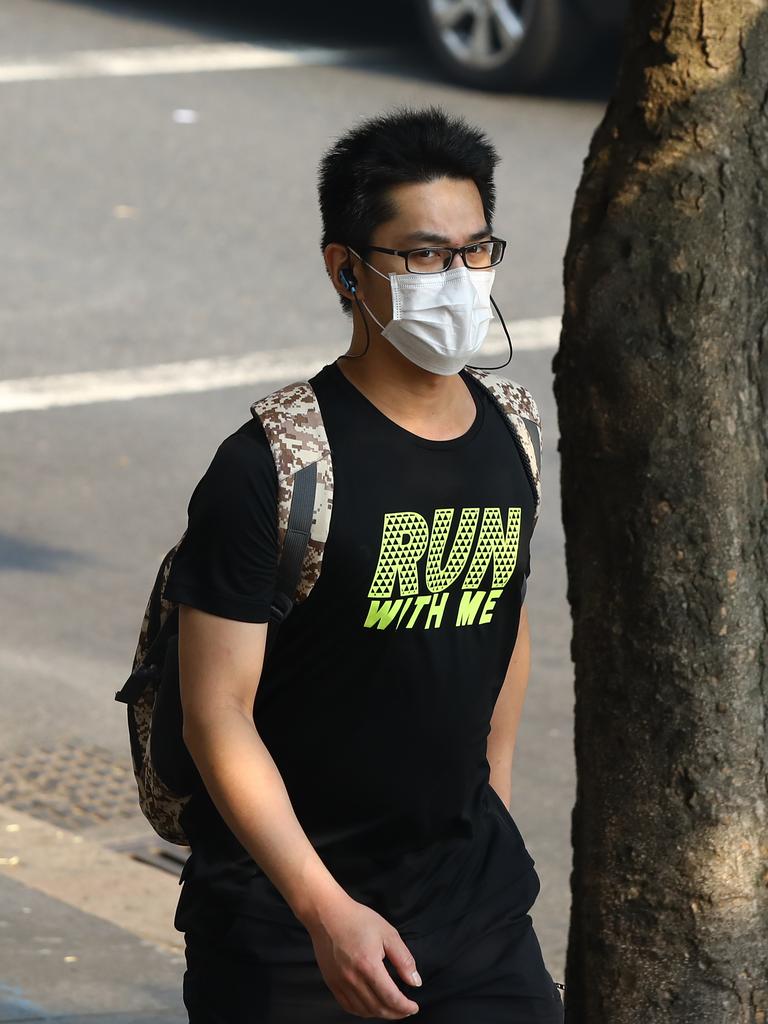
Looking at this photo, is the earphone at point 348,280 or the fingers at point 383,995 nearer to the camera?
the fingers at point 383,995

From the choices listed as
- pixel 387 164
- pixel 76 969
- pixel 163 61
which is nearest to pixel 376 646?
pixel 387 164

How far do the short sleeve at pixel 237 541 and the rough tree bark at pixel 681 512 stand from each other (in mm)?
460

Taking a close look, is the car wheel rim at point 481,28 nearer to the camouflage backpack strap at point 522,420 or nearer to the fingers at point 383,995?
the camouflage backpack strap at point 522,420

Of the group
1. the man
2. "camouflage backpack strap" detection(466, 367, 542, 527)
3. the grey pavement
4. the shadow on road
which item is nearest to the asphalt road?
the shadow on road

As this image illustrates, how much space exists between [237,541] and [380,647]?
0.91 ft

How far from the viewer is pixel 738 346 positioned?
2.75m

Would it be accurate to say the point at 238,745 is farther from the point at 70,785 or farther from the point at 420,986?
the point at 70,785

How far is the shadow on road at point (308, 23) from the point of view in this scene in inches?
582

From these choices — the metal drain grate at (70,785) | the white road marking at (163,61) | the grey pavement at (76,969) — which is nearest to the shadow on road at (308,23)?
the white road marking at (163,61)

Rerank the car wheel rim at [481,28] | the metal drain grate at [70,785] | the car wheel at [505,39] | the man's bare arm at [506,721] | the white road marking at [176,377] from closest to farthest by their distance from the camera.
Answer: the man's bare arm at [506,721] → the metal drain grate at [70,785] → the white road marking at [176,377] → the car wheel at [505,39] → the car wheel rim at [481,28]

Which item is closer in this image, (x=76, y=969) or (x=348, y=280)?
(x=348, y=280)

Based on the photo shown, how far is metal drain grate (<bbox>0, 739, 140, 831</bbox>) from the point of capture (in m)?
5.73

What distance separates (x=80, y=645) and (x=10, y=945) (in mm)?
1923

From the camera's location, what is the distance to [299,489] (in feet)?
9.21
